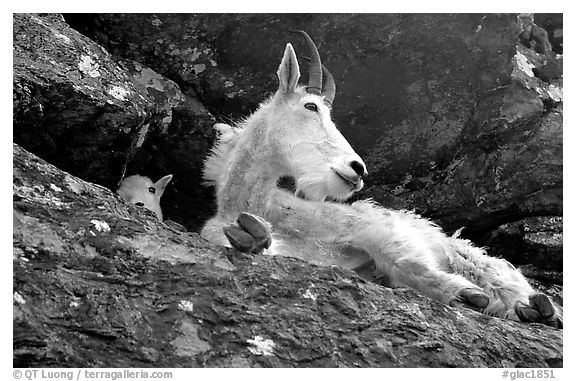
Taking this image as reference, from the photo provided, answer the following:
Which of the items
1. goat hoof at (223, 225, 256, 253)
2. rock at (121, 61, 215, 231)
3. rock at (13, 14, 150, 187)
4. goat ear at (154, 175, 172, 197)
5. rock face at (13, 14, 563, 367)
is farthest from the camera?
goat ear at (154, 175, 172, 197)

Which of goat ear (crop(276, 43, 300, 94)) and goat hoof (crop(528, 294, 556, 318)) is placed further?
goat ear (crop(276, 43, 300, 94))

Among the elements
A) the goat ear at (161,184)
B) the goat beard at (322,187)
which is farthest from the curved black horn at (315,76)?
the goat ear at (161,184)

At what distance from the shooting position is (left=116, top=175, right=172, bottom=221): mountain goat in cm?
1048

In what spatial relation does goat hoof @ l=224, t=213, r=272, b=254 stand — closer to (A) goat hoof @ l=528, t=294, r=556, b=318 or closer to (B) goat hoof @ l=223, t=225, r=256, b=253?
(B) goat hoof @ l=223, t=225, r=256, b=253

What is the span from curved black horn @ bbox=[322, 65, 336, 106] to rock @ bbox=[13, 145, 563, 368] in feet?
12.0

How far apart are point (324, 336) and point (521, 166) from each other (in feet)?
18.6

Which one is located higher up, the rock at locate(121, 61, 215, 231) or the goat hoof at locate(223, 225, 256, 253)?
the goat hoof at locate(223, 225, 256, 253)

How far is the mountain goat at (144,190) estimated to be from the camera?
1048 centimetres

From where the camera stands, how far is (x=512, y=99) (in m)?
10.9

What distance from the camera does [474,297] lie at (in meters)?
7.76

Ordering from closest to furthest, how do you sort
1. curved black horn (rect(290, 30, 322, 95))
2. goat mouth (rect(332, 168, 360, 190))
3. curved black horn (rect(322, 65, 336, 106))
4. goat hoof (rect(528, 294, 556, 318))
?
1. goat hoof (rect(528, 294, 556, 318))
2. goat mouth (rect(332, 168, 360, 190))
3. curved black horn (rect(290, 30, 322, 95))
4. curved black horn (rect(322, 65, 336, 106))

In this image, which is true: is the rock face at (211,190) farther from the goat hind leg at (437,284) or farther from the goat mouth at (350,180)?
the goat mouth at (350,180)

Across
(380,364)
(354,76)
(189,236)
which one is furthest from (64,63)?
(380,364)

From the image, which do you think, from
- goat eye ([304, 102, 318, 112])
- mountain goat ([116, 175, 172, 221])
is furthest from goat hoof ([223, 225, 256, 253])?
mountain goat ([116, 175, 172, 221])
